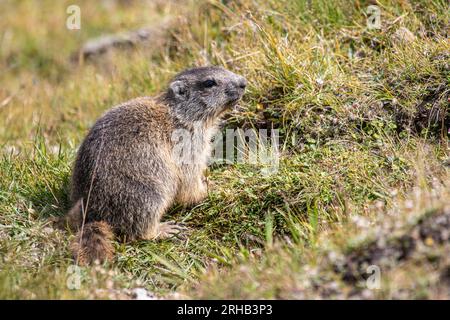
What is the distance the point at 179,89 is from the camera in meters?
6.43

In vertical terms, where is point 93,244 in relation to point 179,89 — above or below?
below

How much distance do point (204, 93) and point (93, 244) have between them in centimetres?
209

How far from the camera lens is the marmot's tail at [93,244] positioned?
5.09 meters

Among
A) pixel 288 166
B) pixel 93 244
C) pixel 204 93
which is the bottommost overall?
pixel 93 244

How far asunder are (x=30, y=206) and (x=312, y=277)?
297 centimetres

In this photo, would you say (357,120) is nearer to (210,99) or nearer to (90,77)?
(210,99)

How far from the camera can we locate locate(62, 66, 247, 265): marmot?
18.2 ft

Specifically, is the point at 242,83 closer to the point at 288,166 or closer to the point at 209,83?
the point at 209,83

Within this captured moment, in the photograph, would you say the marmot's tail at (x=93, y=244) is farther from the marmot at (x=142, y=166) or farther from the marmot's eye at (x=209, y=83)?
the marmot's eye at (x=209, y=83)

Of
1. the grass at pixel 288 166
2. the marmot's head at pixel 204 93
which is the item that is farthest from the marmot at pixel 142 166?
the grass at pixel 288 166

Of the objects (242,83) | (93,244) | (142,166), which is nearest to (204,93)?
(242,83)

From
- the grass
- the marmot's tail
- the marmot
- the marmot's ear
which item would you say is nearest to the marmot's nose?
the marmot

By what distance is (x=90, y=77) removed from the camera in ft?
30.1

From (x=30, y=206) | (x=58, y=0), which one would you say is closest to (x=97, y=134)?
(x=30, y=206)
